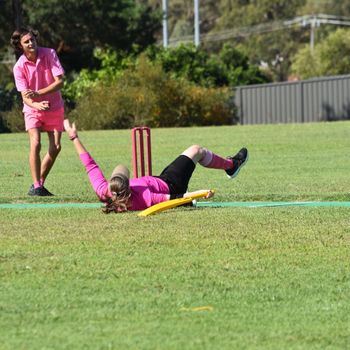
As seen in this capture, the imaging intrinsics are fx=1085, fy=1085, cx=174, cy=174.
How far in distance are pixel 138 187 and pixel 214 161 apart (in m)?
1.34

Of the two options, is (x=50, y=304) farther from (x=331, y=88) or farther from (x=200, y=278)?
(x=331, y=88)

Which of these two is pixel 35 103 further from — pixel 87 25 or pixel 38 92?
pixel 87 25

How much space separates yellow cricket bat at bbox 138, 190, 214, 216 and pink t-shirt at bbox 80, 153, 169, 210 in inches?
5.2

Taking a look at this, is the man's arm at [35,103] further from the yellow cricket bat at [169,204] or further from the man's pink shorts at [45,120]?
the yellow cricket bat at [169,204]

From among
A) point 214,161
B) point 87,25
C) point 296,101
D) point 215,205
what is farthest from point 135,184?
point 87,25

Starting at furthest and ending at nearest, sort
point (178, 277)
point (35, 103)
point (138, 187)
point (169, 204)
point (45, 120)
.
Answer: point (45, 120), point (35, 103), point (138, 187), point (169, 204), point (178, 277)

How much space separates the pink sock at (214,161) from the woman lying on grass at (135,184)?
0.02m

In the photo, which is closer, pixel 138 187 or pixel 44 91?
pixel 138 187

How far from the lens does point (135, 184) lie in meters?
10.6

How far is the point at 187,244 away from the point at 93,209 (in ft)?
8.79

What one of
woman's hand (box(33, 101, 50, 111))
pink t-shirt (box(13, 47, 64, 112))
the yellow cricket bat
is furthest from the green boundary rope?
pink t-shirt (box(13, 47, 64, 112))

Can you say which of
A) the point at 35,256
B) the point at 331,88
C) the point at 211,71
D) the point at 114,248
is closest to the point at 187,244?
the point at 114,248

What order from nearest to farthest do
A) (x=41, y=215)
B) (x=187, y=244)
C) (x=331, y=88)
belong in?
(x=187, y=244) → (x=41, y=215) → (x=331, y=88)

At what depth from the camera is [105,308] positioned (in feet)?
20.9
